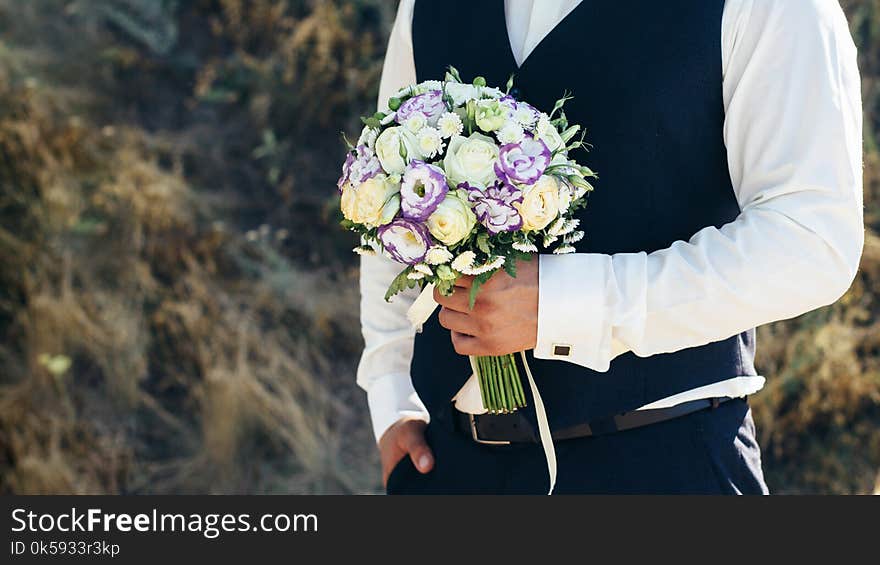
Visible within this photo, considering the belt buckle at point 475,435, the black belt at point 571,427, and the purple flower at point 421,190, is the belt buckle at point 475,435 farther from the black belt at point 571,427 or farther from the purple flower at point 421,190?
the purple flower at point 421,190

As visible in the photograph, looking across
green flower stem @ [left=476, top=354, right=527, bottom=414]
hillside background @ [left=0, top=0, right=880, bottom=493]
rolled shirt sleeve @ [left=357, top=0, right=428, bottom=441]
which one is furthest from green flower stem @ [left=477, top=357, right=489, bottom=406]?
hillside background @ [left=0, top=0, right=880, bottom=493]

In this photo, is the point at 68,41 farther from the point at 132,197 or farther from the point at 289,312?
the point at 289,312

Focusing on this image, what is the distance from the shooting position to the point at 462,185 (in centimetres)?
174

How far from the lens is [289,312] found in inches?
195

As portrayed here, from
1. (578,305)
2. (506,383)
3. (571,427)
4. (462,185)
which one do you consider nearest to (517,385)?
(506,383)

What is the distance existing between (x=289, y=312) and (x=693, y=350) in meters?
3.21

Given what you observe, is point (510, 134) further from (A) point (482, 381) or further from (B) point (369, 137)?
(A) point (482, 381)

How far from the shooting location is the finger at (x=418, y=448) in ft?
7.54

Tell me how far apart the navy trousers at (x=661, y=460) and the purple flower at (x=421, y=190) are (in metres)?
0.59

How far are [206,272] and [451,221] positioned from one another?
3.49m

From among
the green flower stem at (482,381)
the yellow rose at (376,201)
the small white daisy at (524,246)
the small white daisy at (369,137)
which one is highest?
the small white daisy at (369,137)

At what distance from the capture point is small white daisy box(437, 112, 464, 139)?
177 centimetres

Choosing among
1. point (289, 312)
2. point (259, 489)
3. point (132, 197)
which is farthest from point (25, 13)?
point (259, 489)

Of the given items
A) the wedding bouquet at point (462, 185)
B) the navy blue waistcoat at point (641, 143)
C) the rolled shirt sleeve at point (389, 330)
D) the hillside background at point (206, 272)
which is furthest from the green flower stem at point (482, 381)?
the hillside background at point (206, 272)
